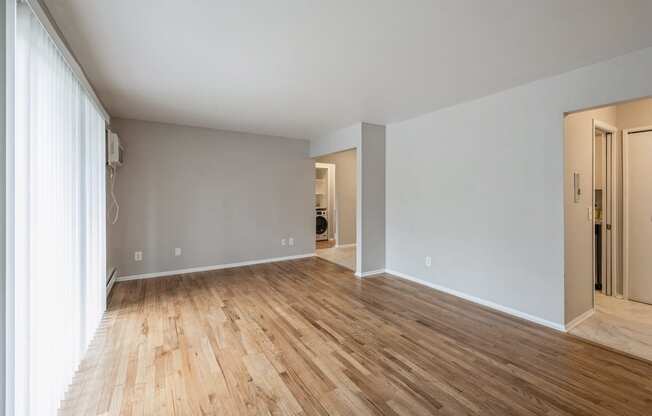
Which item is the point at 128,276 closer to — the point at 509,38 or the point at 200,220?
the point at 200,220

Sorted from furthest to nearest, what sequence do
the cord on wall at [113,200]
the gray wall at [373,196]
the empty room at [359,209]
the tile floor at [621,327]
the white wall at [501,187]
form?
the gray wall at [373,196]
the cord on wall at [113,200]
the white wall at [501,187]
the tile floor at [621,327]
the empty room at [359,209]

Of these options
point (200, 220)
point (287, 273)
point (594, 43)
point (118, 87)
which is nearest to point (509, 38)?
point (594, 43)

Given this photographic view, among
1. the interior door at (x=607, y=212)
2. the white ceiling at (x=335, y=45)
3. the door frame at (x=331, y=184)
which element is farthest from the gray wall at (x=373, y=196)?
the door frame at (x=331, y=184)

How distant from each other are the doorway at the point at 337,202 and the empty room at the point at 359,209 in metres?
2.69

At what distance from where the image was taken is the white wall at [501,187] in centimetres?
257

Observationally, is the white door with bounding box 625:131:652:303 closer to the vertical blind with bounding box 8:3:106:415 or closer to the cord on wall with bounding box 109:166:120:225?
the vertical blind with bounding box 8:3:106:415

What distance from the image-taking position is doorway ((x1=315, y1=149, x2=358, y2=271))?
7.36m

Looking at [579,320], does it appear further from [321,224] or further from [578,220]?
[321,224]

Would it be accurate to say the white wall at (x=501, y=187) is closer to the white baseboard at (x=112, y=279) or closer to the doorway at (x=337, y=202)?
the doorway at (x=337, y=202)

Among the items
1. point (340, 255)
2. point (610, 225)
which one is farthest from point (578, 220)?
point (340, 255)

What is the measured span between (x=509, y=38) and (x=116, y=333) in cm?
400

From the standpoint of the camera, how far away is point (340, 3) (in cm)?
169

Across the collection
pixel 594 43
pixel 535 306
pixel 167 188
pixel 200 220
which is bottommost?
pixel 535 306

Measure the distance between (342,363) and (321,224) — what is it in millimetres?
6059
